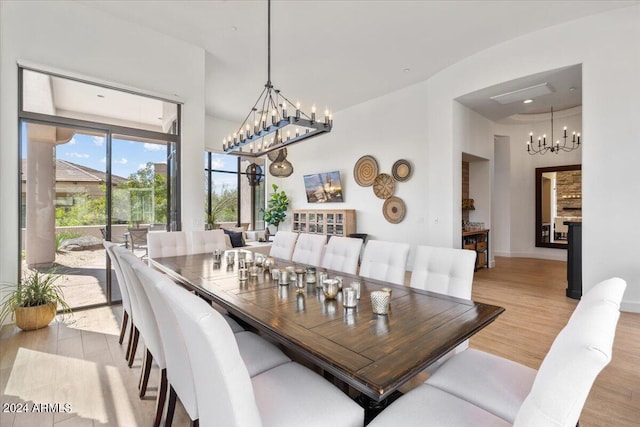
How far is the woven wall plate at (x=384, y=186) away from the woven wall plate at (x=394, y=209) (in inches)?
5.2

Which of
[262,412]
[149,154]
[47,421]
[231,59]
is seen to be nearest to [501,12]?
[231,59]

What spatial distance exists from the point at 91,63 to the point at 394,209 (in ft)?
16.8

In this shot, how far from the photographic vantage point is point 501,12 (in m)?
3.55

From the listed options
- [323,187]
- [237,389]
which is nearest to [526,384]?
[237,389]

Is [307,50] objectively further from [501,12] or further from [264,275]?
[264,275]

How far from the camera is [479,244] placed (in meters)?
5.96

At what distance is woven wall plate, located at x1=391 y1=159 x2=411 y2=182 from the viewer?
5.68m

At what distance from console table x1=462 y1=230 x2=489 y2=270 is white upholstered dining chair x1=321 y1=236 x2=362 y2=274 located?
3617 mm

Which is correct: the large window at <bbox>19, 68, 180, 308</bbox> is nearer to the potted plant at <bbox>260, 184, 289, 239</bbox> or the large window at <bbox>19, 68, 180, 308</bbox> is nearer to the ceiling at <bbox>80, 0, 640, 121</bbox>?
the ceiling at <bbox>80, 0, 640, 121</bbox>

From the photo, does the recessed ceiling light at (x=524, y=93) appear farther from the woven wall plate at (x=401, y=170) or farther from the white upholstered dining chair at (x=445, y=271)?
the white upholstered dining chair at (x=445, y=271)

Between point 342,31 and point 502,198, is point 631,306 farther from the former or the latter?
point 342,31

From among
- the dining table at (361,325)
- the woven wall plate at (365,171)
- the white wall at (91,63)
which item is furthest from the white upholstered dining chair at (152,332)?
the woven wall plate at (365,171)

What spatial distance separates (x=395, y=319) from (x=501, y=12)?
4.05 meters

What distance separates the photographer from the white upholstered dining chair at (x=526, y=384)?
0.71 metres
